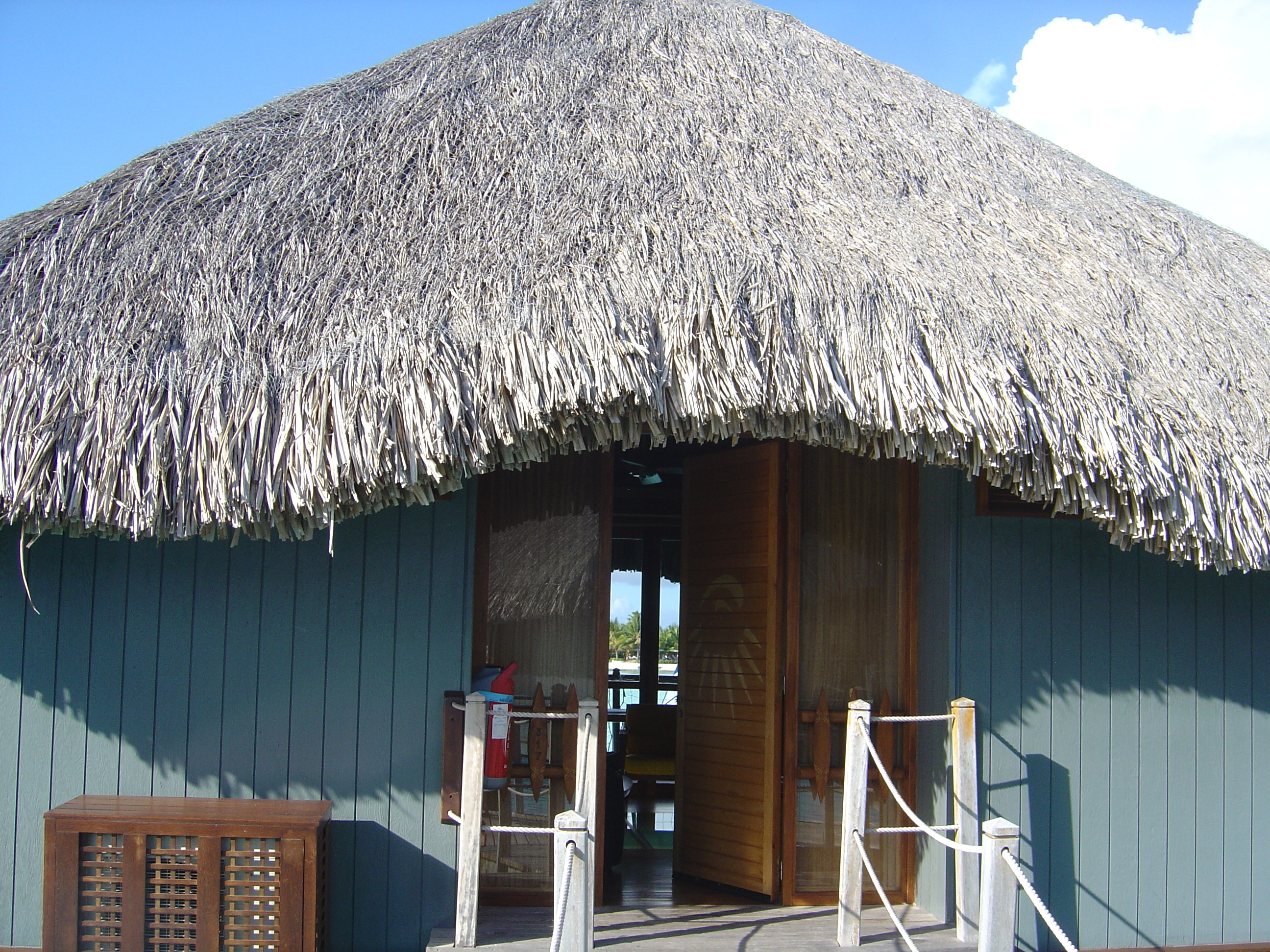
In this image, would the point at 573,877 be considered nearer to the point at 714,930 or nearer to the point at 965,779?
the point at 714,930

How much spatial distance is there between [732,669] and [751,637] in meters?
0.21

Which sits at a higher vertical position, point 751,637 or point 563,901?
point 751,637

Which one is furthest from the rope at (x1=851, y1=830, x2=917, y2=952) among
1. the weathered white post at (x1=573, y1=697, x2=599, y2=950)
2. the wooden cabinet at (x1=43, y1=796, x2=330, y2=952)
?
the wooden cabinet at (x1=43, y1=796, x2=330, y2=952)

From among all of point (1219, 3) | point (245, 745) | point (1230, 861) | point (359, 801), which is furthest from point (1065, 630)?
point (1219, 3)

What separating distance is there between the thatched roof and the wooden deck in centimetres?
176

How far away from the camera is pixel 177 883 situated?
132 inches

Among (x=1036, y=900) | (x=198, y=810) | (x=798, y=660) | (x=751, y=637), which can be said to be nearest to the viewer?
(x=1036, y=900)

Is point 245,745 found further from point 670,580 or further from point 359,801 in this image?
point 670,580

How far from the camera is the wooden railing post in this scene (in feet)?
12.2

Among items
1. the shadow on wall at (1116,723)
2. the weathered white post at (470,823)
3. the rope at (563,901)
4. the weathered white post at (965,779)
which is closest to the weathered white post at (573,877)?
the rope at (563,901)

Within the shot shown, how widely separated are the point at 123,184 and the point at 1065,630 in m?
4.62

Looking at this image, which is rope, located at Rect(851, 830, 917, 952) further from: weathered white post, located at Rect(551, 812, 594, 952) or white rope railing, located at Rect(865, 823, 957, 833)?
weathered white post, located at Rect(551, 812, 594, 952)

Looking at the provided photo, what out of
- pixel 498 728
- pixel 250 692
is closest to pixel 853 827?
pixel 498 728

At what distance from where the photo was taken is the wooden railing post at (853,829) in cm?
372
